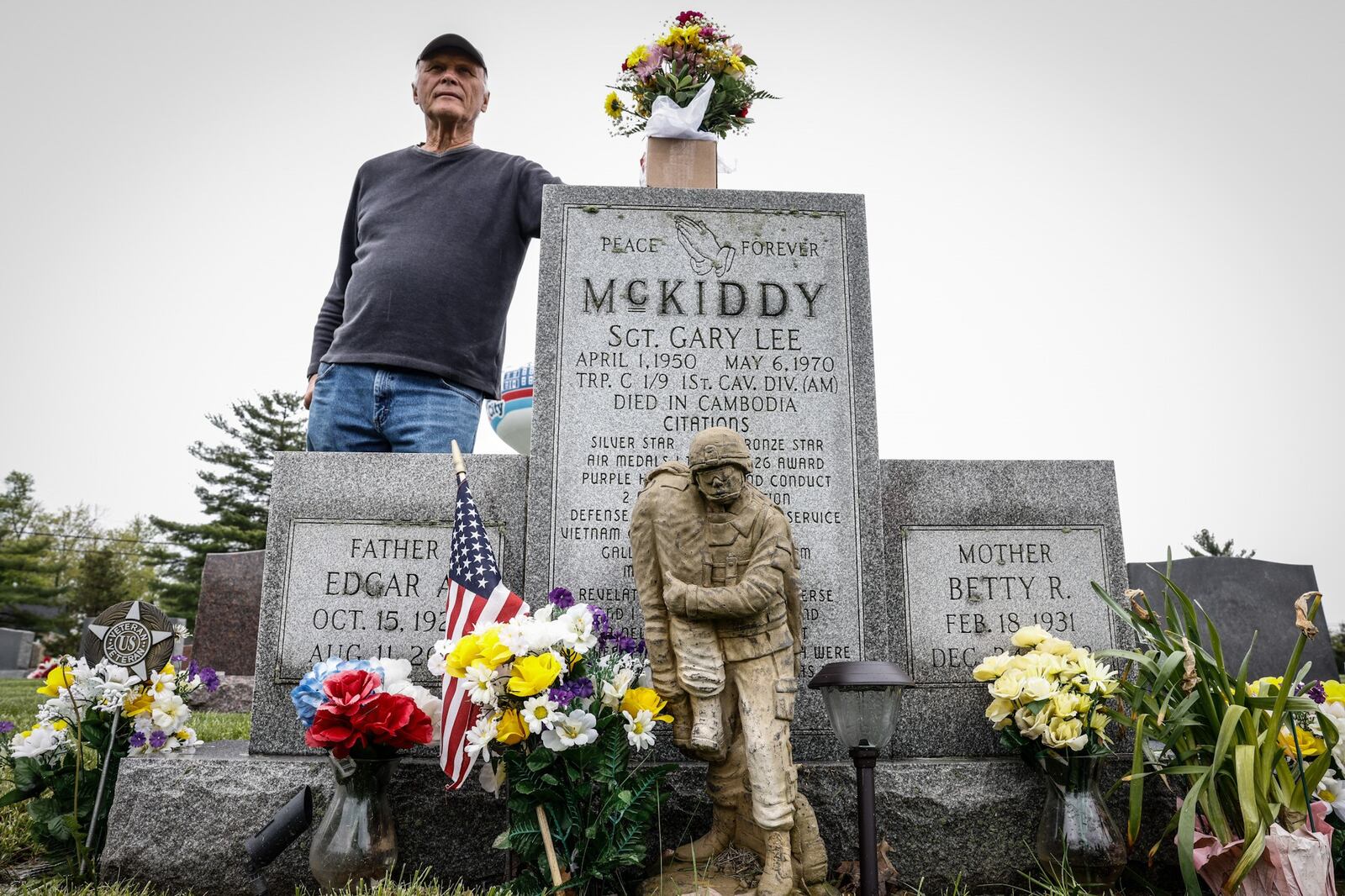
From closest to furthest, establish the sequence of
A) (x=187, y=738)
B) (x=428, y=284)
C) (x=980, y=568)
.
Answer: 1. (x=187, y=738)
2. (x=980, y=568)
3. (x=428, y=284)

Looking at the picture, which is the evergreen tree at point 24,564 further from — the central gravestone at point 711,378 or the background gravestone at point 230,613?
the central gravestone at point 711,378

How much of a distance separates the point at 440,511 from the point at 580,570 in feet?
2.54

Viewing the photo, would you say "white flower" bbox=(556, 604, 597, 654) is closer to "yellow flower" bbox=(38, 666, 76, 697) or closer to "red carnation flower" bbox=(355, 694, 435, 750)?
"red carnation flower" bbox=(355, 694, 435, 750)

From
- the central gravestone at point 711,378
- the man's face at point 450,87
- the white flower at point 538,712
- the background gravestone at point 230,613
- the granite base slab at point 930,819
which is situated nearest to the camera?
the white flower at point 538,712

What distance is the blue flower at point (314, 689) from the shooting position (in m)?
3.42

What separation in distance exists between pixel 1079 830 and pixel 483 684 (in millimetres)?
2439

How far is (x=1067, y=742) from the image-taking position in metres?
3.61

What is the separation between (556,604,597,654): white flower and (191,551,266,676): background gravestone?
298 inches

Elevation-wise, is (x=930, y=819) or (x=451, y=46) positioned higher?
(x=451, y=46)

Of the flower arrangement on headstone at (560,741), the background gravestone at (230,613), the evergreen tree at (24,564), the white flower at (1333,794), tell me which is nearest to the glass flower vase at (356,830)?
the flower arrangement on headstone at (560,741)

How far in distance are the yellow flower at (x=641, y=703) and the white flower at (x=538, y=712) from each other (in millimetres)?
321

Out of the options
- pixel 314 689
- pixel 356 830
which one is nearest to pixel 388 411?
pixel 314 689

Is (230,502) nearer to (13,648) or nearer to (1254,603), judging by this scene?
(13,648)

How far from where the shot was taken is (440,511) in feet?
14.7
